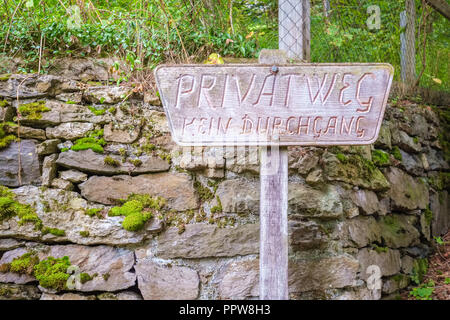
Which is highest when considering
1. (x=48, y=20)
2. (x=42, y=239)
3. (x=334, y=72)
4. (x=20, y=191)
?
(x=48, y=20)

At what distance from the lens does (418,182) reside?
128 inches

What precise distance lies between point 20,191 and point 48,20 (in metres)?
1.48

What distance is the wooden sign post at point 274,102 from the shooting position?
1.60m

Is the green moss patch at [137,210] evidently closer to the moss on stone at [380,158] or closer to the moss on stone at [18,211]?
the moss on stone at [18,211]

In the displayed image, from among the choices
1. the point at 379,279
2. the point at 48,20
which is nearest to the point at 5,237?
the point at 48,20

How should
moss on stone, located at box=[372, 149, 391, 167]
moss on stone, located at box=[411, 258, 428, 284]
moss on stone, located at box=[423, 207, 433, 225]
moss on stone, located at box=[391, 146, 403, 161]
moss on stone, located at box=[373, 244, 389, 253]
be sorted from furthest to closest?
1. moss on stone, located at box=[423, 207, 433, 225]
2. moss on stone, located at box=[391, 146, 403, 161]
3. moss on stone, located at box=[411, 258, 428, 284]
4. moss on stone, located at box=[372, 149, 391, 167]
5. moss on stone, located at box=[373, 244, 389, 253]

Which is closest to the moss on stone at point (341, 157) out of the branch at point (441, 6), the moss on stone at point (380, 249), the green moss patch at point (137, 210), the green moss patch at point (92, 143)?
the moss on stone at point (380, 249)

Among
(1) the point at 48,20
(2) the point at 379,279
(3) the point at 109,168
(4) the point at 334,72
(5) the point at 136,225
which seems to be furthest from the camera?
(1) the point at 48,20

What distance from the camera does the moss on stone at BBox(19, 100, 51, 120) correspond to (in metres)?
2.25

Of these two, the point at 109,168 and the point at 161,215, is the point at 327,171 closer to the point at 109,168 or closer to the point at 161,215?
the point at 161,215

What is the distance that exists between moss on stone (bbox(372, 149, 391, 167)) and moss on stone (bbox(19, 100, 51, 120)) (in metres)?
2.43

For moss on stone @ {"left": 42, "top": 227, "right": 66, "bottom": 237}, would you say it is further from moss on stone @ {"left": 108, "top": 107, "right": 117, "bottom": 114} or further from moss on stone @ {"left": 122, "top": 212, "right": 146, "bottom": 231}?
moss on stone @ {"left": 108, "top": 107, "right": 117, "bottom": 114}

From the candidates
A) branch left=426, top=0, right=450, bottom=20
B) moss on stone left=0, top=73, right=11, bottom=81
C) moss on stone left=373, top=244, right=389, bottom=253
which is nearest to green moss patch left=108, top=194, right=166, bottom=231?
moss on stone left=0, top=73, right=11, bottom=81

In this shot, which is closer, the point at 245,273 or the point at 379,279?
the point at 245,273
